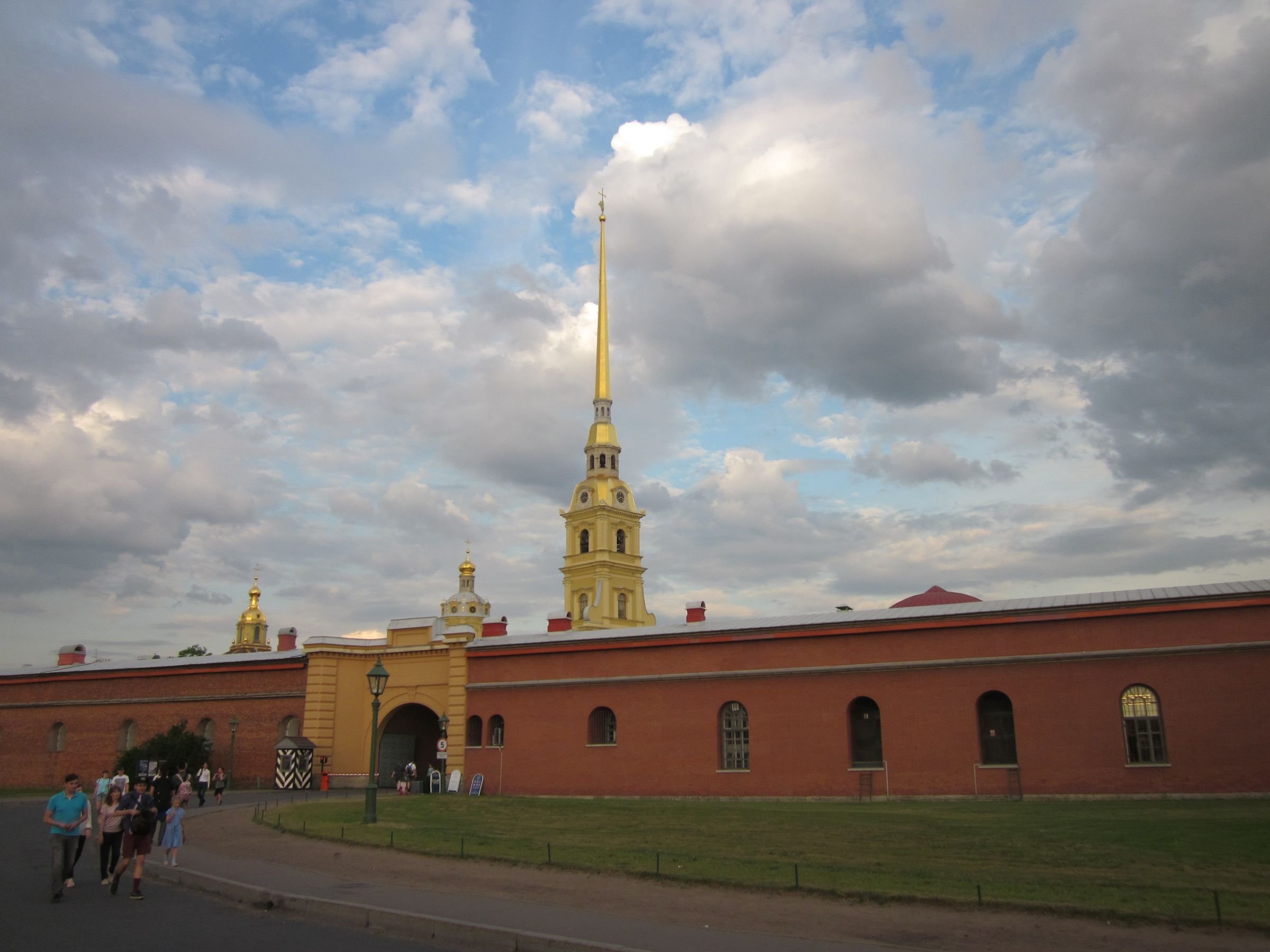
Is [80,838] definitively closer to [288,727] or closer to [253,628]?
[288,727]

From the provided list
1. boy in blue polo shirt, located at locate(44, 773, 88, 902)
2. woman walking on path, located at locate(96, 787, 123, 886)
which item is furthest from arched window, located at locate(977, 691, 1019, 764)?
boy in blue polo shirt, located at locate(44, 773, 88, 902)

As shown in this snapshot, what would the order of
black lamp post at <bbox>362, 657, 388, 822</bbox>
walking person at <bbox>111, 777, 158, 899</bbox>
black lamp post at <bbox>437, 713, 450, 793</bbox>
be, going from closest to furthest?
walking person at <bbox>111, 777, 158, 899</bbox>
black lamp post at <bbox>362, 657, 388, 822</bbox>
black lamp post at <bbox>437, 713, 450, 793</bbox>

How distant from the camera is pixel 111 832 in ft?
50.4

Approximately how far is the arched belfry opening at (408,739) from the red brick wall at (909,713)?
200 inches

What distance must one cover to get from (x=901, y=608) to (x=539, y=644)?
12.8 meters

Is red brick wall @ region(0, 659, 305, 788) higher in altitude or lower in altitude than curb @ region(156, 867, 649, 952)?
higher

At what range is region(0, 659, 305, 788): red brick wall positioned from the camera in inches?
1582

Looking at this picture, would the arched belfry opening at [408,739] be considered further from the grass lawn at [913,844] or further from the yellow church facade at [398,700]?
the grass lawn at [913,844]

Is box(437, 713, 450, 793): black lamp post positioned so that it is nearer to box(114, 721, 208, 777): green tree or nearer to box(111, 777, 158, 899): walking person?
box(114, 721, 208, 777): green tree

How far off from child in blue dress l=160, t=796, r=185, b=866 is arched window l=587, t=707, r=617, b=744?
17.7 m

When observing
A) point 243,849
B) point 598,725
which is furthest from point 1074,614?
point 243,849

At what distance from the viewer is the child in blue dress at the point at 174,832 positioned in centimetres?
1767

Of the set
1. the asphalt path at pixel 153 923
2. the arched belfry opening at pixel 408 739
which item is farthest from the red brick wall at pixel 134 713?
the asphalt path at pixel 153 923

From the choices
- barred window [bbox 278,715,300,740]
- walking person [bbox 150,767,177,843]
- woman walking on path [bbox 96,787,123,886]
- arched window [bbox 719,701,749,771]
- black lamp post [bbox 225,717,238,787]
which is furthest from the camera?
barred window [bbox 278,715,300,740]
